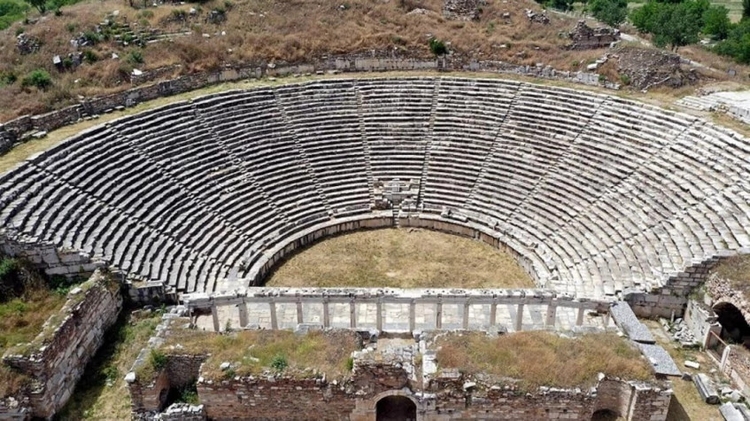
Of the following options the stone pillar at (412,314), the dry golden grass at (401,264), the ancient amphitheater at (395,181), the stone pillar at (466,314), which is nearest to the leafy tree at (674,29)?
the ancient amphitheater at (395,181)

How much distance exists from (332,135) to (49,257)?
46.4 feet

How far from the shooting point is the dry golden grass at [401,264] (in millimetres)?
21562

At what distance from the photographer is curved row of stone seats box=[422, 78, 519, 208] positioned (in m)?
26.2

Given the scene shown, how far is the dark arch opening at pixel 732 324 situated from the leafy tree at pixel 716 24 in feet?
156

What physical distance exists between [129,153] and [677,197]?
877 inches

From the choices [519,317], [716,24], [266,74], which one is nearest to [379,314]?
[519,317]

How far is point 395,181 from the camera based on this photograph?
2656 centimetres

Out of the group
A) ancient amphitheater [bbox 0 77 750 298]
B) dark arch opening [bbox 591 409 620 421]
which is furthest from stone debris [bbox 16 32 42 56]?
dark arch opening [bbox 591 409 620 421]

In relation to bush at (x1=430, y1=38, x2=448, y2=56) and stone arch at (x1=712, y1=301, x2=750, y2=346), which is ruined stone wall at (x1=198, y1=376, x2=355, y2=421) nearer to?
stone arch at (x1=712, y1=301, x2=750, y2=346)

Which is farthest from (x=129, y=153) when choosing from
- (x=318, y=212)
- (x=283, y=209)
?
(x=318, y=212)

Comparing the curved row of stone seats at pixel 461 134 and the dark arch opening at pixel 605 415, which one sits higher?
the curved row of stone seats at pixel 461 134

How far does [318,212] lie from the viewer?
25234 mm

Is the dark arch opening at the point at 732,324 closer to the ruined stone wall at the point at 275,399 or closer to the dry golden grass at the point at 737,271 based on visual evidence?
the dry golden grass at the point at 737,271

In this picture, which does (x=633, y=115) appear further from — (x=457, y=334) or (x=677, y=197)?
(x=457, y=334)
